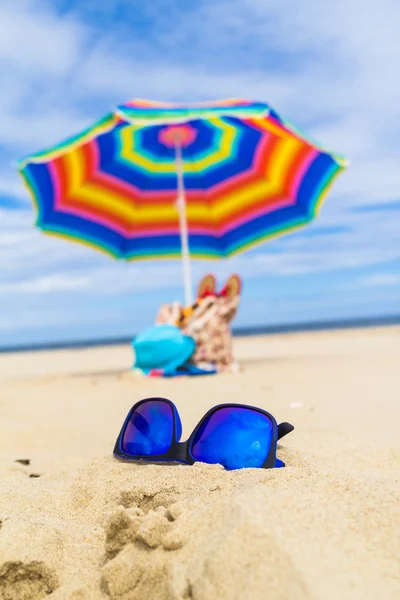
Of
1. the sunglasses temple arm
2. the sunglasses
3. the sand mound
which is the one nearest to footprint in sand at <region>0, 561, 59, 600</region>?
the sand mound

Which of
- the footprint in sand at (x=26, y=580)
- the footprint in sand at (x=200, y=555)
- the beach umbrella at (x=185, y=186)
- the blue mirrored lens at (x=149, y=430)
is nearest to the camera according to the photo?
the footprint in sand at (x=200, y=555)

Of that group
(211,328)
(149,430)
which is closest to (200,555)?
(149,430)

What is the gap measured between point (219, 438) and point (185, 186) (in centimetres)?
586

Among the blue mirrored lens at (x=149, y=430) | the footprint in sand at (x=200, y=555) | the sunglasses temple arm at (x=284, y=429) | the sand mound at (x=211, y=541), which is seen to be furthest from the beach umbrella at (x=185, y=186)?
the footprint in sand at (x=200, y=555)

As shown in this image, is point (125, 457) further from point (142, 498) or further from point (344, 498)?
point (344, 498)

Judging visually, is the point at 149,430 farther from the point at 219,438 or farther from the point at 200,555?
the point at 200,555

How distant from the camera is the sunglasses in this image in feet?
→ 4.86

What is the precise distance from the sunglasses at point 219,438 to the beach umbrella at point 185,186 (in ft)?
14.0

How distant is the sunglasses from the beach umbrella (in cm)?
428

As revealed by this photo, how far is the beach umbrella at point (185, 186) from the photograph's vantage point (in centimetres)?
605

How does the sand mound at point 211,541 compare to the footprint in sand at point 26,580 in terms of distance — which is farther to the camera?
the footprint in sand at point 26,580

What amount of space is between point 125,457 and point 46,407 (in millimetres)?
2066

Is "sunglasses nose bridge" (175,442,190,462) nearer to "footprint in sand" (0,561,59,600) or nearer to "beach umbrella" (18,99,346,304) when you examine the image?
"footprint in sand" (0,561,59,600)

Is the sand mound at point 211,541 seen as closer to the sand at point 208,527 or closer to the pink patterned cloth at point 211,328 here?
the sand at point 208,527
